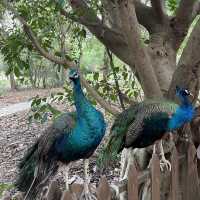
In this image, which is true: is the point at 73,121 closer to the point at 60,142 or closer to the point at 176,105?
the point at 60,142

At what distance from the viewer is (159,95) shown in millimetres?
3549

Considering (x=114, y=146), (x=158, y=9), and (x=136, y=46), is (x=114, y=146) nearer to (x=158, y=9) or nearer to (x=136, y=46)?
(x=136, y=46)

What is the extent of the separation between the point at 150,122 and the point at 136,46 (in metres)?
0.49

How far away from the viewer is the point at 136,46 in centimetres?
328

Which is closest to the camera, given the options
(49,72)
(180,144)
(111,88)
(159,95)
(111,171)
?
(180,144)

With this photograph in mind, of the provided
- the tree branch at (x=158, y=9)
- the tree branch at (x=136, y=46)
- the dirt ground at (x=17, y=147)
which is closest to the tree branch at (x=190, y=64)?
the tree branch at (x=136, y=46)

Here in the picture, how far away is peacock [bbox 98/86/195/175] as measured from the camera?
3125 mm

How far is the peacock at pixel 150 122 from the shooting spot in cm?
312

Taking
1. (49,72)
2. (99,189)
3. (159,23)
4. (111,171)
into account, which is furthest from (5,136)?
(49,72)

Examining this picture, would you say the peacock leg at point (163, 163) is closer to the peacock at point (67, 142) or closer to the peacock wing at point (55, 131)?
the peacock at point (67, 142)

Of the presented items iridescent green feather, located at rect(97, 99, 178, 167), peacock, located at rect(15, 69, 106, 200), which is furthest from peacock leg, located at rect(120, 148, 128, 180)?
peacock, located at rect(15, 69, 106, 200)

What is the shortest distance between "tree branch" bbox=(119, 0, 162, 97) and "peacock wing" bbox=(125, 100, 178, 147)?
26cm

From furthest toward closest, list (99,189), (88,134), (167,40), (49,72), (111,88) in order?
1. (49,72)
2. (111,88)
3. (167,40)
4. (88,134)
5. (99,189)

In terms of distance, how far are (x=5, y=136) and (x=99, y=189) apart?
6852mm
